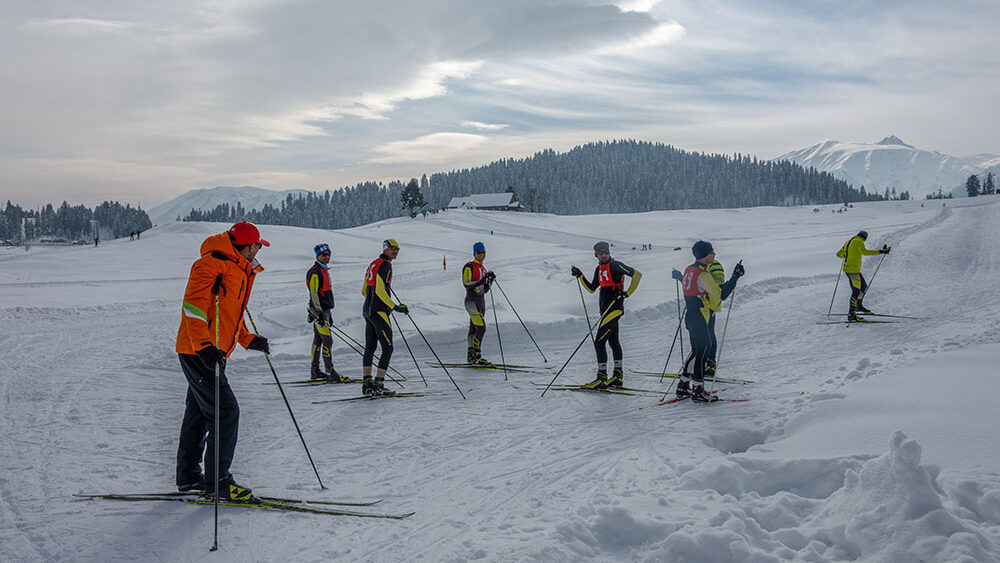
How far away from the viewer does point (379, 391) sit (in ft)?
26.6

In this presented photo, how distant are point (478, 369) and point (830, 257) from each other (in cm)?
1855

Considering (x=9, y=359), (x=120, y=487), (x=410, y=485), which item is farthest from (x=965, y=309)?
(x=9, y=359)

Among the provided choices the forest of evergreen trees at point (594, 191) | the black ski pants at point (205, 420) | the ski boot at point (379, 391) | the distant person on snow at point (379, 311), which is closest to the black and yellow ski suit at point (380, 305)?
the distant person on snow at point (379, 311)

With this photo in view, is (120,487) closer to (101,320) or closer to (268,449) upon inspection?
(268,449)

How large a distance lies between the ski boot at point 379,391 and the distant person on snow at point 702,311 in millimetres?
3933

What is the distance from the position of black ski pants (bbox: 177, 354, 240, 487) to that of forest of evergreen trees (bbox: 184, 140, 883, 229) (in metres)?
118

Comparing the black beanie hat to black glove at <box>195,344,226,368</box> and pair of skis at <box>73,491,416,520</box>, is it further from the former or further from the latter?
black glove at <box>195,344,226,368</box>

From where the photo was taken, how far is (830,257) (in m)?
22.6

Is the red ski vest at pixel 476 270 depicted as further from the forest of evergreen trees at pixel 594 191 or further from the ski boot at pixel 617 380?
the forest of evergreen trees at pixel 594 191

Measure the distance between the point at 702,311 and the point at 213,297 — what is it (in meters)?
5.59

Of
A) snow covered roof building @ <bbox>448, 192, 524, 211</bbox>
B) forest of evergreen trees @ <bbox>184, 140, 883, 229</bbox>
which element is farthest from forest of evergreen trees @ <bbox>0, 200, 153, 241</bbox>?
snow covered roof building @ <bbox>448, 192, 524, 211</bbox>

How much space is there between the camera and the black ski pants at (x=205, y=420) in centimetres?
464

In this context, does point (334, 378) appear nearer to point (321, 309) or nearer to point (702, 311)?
point (321, 309)

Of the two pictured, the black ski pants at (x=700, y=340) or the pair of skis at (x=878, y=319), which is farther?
the pair of skis at (x=878, y=319)
